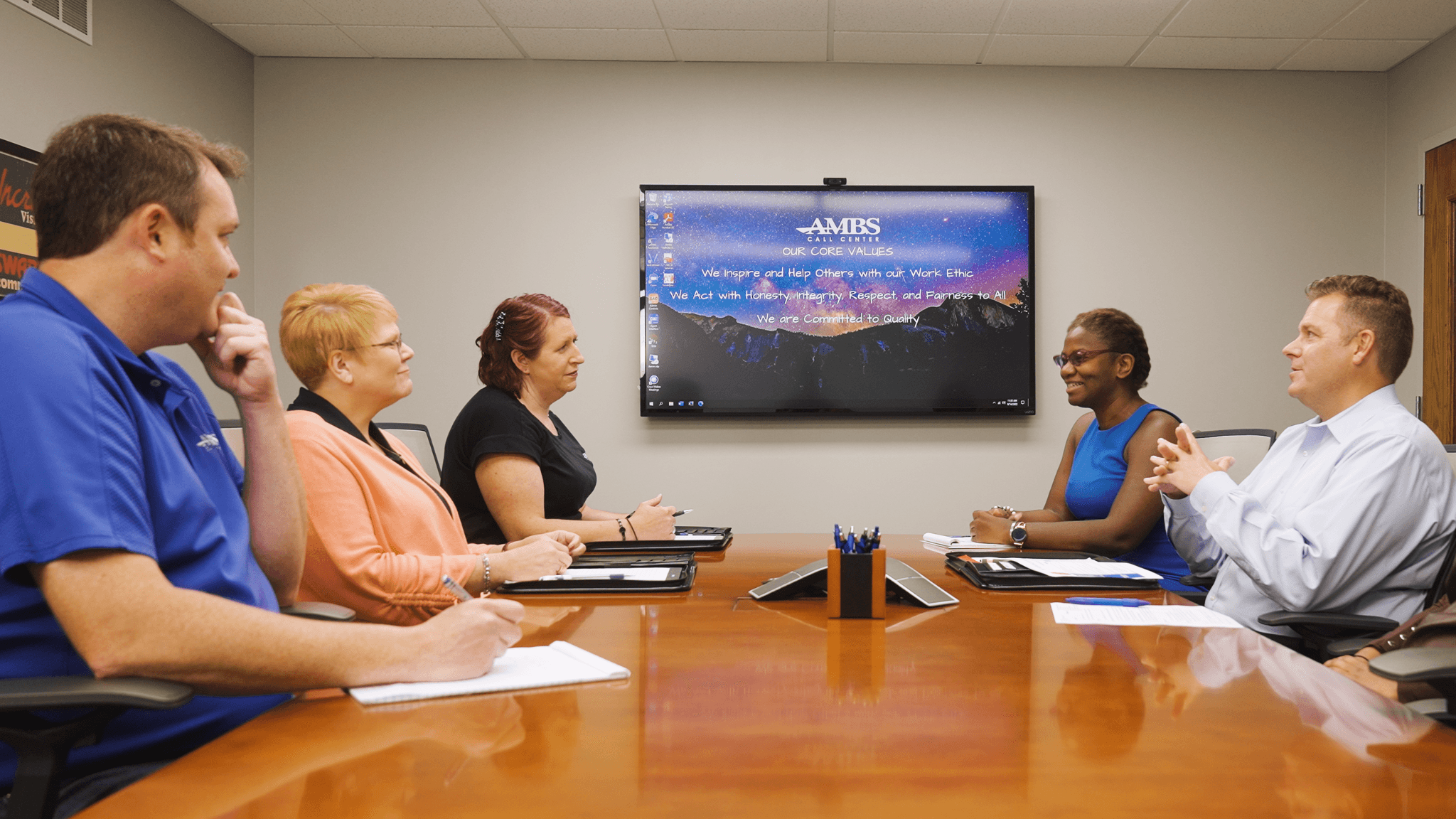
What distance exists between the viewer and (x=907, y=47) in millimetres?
4066

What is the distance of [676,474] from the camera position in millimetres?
4285

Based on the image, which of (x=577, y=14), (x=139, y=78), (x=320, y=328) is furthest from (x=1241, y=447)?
(x=139, y=78)

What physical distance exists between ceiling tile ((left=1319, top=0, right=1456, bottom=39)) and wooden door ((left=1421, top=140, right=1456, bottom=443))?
0.49m

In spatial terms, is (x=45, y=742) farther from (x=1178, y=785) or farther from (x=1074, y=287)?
(x=1074, y=287)

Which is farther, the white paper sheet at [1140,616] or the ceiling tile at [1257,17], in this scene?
the ceiling tile at [1257,17]

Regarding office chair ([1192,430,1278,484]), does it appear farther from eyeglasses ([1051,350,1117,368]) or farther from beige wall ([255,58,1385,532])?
beige wall ([255,58,1385,532])

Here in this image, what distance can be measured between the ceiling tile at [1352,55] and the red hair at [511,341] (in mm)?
3677

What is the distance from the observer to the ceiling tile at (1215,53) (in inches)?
156

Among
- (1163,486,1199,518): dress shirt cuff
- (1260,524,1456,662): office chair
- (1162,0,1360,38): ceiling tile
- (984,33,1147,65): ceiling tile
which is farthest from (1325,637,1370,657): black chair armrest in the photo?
(984,33,1147,65): ceiling tile

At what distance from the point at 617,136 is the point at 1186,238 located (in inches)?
109

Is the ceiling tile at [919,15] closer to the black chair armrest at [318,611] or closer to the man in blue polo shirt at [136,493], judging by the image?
the man in blue polo shirt at [136,493]

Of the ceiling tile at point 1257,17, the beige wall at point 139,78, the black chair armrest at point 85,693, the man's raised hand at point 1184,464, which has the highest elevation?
the ceiling tile at point 1257,17

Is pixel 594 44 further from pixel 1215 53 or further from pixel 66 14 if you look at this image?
pixel 1215 53

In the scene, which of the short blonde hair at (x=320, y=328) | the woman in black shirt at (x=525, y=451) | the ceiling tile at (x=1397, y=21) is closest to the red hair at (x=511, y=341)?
the woman in black shirt at (x=525, y=451)
